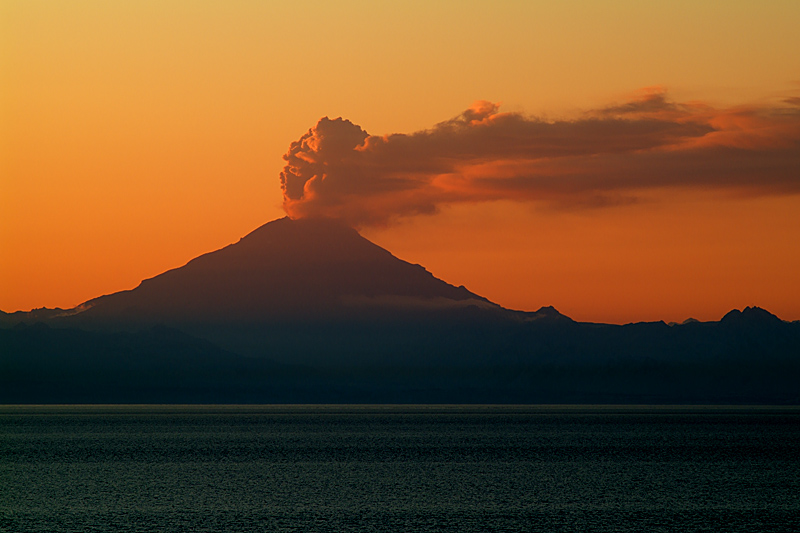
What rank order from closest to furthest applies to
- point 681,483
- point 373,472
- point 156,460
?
point 681,483 < point 373,472 < point 156,460

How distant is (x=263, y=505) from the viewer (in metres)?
83.8

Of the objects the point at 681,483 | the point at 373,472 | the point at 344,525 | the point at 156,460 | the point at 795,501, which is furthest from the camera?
the point at 156,460

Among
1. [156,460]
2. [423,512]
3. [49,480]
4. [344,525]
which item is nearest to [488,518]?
[423,512]

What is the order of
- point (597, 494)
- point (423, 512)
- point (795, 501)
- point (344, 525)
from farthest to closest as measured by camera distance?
point (597, 494) < point (795, 501) < point (423, 512) < point (344, 525)

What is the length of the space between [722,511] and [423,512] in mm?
25057

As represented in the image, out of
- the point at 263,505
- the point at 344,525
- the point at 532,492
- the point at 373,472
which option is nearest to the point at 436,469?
the point at 373,472

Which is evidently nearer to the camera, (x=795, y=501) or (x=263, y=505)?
(x=263, y=505)

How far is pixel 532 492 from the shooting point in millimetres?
97562

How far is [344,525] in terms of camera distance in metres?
72.7

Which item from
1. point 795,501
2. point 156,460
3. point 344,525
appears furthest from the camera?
point 156,460

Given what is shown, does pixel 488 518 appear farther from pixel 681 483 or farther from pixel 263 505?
pixel 681 483

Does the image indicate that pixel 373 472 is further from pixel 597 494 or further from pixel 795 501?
pixel 795 501

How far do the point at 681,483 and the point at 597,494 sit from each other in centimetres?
1669

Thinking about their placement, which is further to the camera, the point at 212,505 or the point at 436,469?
the point at 436,469
